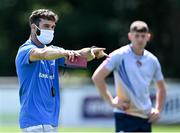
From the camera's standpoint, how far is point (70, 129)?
2142 centimetres

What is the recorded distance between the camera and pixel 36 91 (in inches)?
331

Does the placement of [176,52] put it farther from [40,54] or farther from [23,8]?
[40,54]

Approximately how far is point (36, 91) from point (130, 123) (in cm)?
275

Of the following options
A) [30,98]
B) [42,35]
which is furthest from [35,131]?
[42,35]

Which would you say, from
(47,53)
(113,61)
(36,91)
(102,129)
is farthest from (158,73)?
(102,129)

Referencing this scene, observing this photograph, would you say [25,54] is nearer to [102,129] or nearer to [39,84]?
[39,84]

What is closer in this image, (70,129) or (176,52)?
(70,129)

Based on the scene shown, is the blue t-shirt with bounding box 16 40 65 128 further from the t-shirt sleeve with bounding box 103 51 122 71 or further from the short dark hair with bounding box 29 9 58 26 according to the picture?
the t-shirt sleeve with bounding box 103 51 122 71

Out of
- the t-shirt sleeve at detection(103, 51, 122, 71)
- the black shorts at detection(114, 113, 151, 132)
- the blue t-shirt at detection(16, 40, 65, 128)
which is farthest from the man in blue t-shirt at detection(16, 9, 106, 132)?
the black shorts at detection(114, 113, 151, 132)

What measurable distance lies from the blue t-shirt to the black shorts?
2485mm

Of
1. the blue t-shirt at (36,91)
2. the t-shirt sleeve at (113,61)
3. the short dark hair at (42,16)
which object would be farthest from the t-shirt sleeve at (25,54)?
the t-shirt sleeve at (113,61)

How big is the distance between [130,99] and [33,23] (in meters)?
2.61

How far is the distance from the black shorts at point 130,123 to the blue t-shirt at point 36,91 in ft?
8.15

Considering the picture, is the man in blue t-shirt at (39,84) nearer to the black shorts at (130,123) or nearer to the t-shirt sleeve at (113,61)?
the t-shirt sleeve at (113,61)
